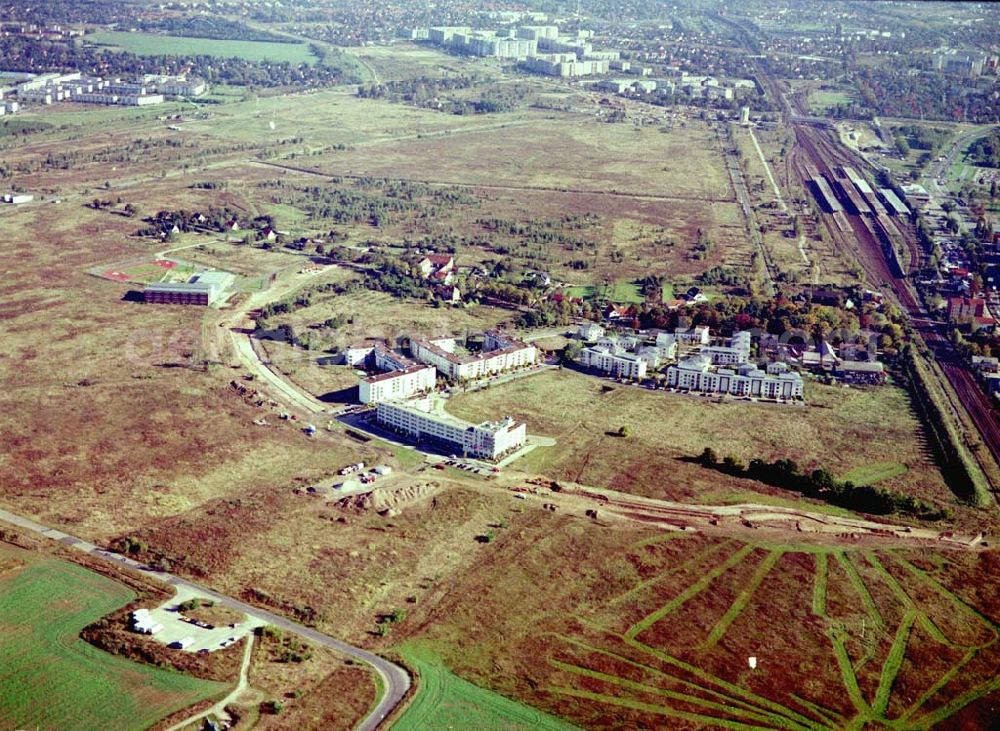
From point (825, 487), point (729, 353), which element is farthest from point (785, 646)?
point (729, 353)

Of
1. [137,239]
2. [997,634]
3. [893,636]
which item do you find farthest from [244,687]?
[137,239]

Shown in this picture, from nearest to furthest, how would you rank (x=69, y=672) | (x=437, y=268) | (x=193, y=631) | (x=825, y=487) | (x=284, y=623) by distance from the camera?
(x=69, y=672) < (x=193, y=631) < (x=284, y=623) < (x=825, y=487) < (x=437, y=268)

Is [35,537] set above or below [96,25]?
below

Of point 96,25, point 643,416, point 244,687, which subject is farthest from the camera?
point 96,25

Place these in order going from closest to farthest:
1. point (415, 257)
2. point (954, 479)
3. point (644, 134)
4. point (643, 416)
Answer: point (954, 479) < point (643, 416) < point (415, 257) < point (644, 134)

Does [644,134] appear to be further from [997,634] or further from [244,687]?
[244,687]

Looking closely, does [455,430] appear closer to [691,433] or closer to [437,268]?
[691,433]

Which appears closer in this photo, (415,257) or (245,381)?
(245,381)

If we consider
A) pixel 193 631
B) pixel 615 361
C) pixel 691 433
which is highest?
pixel 615 361

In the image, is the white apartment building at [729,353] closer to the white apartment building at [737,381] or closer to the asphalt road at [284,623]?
the white apartment building at [737,381]
